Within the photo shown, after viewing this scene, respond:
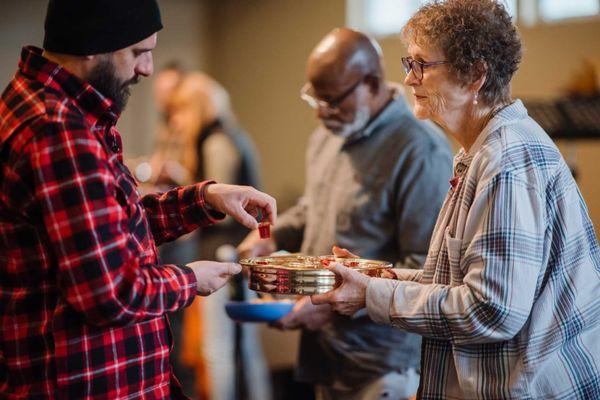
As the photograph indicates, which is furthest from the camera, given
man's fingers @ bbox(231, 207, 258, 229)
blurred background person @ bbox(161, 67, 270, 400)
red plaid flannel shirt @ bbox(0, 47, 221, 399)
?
blurred background person @ bbox(161, 67, 270, 400)

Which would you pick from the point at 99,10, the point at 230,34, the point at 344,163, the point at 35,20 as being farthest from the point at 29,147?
the point at 230,34

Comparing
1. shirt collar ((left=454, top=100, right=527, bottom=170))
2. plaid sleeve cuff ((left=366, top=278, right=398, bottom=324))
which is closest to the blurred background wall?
shirt collar ((left=454, top=100, right=527, bottom=170))

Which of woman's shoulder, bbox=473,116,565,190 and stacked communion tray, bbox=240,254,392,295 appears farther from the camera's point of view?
stacked communion tray, bbox=240,254,392,295

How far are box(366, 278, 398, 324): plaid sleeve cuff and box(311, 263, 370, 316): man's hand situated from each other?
21 millimetres

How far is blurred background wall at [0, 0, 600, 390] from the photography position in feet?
23.0

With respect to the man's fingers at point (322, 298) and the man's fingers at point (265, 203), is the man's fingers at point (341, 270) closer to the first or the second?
the man's fingers at point (322, 298)

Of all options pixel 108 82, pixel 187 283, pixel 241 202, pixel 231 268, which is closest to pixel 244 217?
pixel 241 202

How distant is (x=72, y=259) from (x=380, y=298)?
692 mm

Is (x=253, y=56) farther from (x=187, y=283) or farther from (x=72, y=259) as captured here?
(x=72, y=259)

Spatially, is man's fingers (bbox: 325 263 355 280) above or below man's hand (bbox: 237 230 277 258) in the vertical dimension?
above

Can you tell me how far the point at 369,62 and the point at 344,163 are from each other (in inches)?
14.3

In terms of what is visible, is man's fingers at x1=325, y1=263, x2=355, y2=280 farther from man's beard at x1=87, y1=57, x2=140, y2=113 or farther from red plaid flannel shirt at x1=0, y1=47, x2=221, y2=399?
man's beard at x1=87, y1=57, x2=140, y2=113

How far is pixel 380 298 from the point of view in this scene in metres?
1.80

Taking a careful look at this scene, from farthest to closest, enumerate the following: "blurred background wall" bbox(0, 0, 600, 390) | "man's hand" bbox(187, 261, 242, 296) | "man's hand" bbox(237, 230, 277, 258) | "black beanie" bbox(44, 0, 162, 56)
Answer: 1. "blurred background wall" bbox(0, 0, 600, 390)
2. "man's hand" bbox(237, 230, 277, 258)
3. "man's hand" bbox(187, 261, 242, 296)
4. "black beanie" bbox(44, 0, 162, 56)
